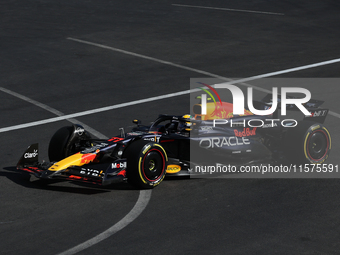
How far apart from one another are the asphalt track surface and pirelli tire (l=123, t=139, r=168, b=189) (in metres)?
0.24

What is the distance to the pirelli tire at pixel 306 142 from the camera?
490 inches

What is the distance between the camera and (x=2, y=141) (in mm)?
14859

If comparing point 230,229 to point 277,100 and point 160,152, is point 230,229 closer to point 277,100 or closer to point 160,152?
point 160,152

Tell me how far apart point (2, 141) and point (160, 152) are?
213 inches

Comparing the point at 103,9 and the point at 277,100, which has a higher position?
the point at 103,9

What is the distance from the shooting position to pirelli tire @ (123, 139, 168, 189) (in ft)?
36.0

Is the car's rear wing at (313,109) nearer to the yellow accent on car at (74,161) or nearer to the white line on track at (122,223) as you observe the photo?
the white line on track at (122,223)

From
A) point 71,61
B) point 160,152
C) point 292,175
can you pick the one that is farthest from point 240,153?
point 71,61

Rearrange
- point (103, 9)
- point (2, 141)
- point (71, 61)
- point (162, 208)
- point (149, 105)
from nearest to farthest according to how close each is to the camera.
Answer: point (162, 208) < point (2, 141) < point (149, 105) < point (71, 61) < point (103, 9)

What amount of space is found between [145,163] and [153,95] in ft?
26.8

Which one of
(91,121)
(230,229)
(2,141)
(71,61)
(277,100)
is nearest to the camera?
(230,229)

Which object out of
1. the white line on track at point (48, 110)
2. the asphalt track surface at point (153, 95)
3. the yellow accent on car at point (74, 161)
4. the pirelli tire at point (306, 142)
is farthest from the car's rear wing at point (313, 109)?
the yellow accent on car at point (74, 161)

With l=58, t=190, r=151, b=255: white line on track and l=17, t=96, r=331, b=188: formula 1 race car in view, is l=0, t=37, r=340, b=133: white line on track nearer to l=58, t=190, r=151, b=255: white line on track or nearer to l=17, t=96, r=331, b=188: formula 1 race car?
l=17, t=96, r=331, b=188: formula 1 race car

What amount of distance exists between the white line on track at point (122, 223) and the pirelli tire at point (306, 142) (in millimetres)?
3401
